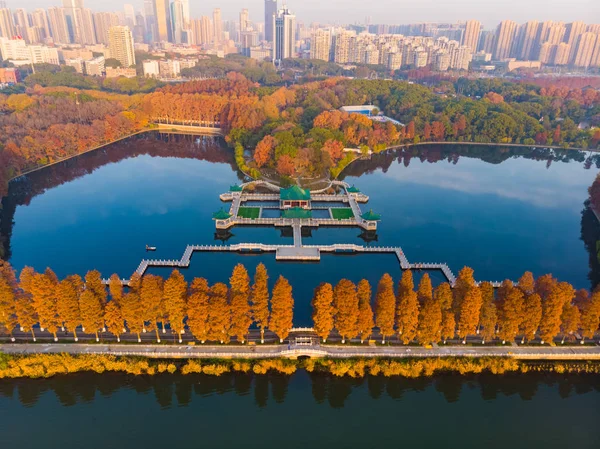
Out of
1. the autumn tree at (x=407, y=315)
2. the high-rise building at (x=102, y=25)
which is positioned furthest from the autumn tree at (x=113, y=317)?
the high-rise building at (x=102, y=25)

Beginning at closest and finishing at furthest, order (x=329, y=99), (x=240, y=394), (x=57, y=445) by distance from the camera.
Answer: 1. (x=57, y=445)
2. (x=240, y=394)
3. (x=329, y=99)

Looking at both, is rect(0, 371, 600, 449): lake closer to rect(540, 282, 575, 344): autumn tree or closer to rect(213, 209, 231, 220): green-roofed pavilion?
rect(540, 282, 575, 344): autumn tree

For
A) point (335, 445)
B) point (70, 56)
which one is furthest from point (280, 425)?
point (70, 56)

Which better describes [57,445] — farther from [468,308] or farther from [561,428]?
[561,428]

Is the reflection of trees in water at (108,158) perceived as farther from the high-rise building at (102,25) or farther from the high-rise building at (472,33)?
the high-rise building at (472,33)

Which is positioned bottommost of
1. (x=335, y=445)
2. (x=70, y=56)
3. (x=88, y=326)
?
(x=335, y=445)

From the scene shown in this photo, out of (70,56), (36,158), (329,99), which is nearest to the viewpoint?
(36,158)

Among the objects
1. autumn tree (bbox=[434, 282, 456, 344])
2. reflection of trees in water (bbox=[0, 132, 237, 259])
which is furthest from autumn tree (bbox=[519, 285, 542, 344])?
reflection of trees in water (bbox=[0, 132, 237, 259])
